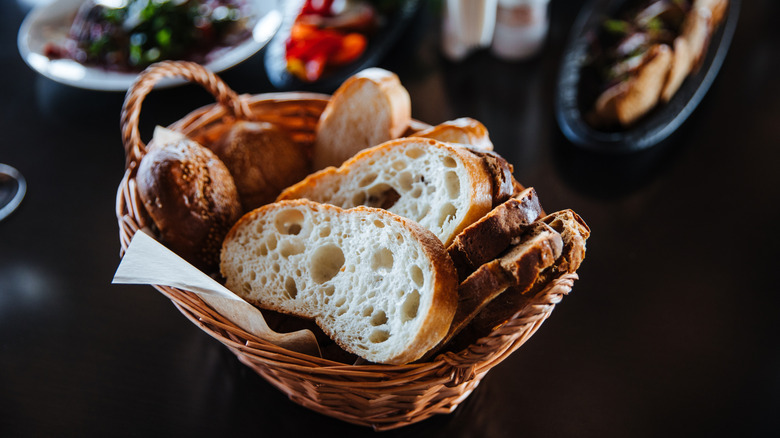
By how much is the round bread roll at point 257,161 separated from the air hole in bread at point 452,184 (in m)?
0.43

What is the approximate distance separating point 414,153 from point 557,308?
0.47m

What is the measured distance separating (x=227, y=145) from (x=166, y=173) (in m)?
0.21

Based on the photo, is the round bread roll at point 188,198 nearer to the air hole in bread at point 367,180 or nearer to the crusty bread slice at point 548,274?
the air hole in bread at point 367,180

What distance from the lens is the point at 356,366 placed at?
833mm

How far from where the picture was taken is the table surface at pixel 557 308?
3.42 ft

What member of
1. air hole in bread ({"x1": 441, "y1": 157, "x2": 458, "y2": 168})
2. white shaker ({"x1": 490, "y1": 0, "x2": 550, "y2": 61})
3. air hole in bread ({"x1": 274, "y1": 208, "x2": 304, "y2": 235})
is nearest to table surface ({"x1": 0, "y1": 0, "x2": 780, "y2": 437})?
white shaker ({"x1": 490, "y1": 0, "x2": 550, "y2": 61})

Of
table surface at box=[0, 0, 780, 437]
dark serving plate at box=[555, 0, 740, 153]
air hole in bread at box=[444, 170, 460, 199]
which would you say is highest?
dark serving plate at box=[555, 0, 740, 153]

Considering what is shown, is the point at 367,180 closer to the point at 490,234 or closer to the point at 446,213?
the point at 446,213

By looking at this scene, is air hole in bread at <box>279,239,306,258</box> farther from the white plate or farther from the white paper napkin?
the white plate

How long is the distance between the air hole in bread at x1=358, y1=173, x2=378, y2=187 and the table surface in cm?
43

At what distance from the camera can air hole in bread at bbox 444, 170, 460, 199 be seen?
3.31 feet

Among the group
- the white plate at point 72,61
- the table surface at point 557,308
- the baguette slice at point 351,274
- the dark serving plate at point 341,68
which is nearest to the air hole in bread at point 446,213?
the baguette slice at point 351,274

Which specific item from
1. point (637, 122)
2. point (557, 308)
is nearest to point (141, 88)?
point (557, 308)

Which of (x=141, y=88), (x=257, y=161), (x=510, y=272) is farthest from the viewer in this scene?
(x=257, y=161)
